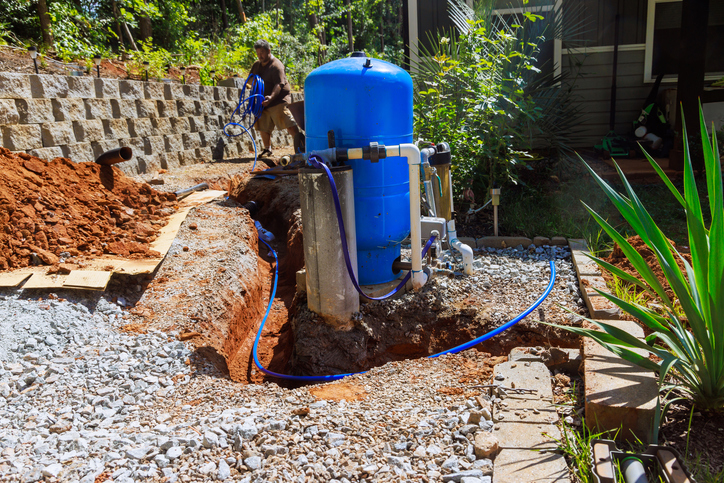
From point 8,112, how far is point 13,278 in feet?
8.56

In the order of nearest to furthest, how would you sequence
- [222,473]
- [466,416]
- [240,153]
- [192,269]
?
[222,473], [466,416], [192,269], [240,153]

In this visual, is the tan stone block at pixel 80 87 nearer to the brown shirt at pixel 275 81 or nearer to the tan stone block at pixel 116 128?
the tan stone block at pixel 116 128

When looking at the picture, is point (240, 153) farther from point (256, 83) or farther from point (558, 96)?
point (558, 96)

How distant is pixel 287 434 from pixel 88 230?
3.31 metres

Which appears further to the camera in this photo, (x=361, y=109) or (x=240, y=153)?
(x=240, y=153)

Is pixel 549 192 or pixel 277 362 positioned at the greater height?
pixel 549 192

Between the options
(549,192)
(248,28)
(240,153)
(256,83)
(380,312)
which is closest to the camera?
(380,312)

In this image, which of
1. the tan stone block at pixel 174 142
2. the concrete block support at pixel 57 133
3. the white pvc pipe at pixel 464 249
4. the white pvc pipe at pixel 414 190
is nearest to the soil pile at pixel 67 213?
the concrete block support at pixel 57 133

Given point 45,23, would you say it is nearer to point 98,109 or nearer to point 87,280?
point 98,109

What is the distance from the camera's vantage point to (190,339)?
361cm

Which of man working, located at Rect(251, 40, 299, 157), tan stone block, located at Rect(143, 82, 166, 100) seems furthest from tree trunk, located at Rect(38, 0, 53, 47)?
man working, located at Rect(251, 40, 299, 157)

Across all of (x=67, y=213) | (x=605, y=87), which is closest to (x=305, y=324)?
(x=67, y=213)

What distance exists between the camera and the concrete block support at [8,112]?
5397 mm

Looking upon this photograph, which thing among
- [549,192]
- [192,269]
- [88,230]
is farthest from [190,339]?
[549,192]
